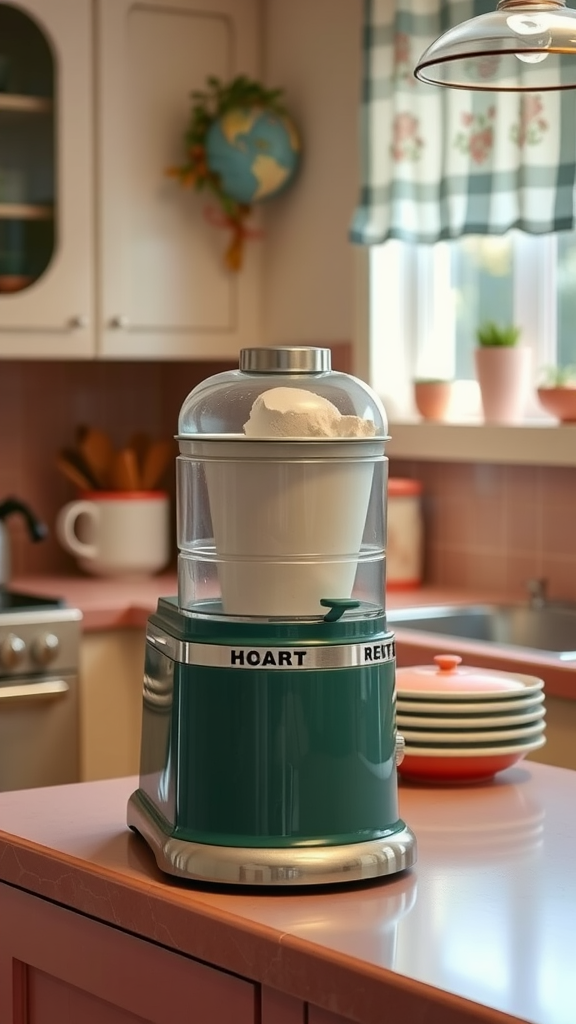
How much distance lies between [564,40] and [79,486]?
7.64 feet

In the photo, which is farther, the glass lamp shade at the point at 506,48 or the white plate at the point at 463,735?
the white plate at the point at 463,735

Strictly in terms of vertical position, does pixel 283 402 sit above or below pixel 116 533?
above

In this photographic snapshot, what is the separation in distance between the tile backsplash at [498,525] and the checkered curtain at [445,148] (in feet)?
1.68

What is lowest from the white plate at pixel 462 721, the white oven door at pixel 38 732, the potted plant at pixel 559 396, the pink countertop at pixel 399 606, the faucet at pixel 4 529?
the white oven door at pixel 38 732

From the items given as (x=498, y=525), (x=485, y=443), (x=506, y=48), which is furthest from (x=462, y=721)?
(x=498, y=525)

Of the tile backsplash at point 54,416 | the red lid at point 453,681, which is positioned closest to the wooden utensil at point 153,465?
the tile backsplash at point 54,416

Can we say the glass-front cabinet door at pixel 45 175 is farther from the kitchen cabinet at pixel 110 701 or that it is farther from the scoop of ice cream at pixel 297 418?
the scoop of ice cream at pixel 297 418

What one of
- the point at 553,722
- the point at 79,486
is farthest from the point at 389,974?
the point at 79,486

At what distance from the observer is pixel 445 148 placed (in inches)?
120

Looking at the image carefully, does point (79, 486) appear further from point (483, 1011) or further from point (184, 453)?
point (483, 1011)

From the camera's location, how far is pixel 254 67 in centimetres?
357

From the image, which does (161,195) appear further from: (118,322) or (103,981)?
(103,981)

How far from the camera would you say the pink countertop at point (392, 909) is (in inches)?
41.6

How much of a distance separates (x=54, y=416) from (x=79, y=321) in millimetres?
488
